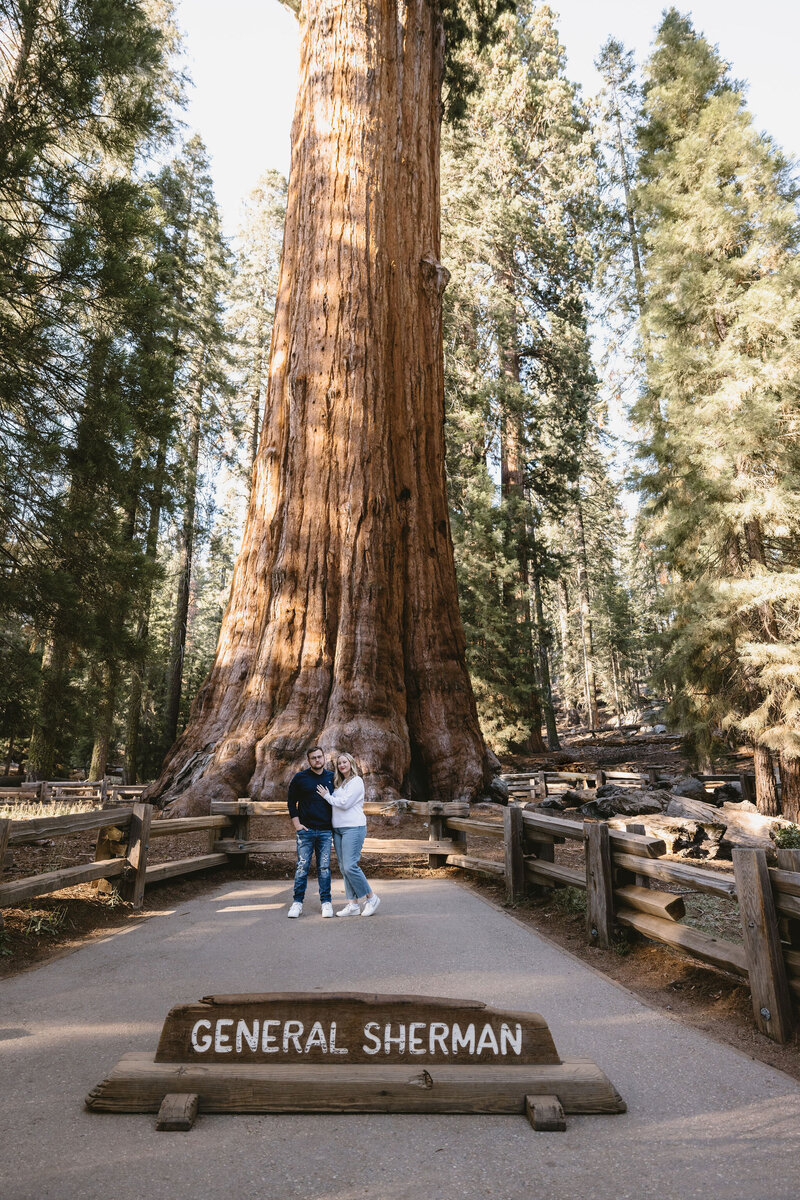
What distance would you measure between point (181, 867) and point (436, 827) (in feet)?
10.4

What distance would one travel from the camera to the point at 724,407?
13617 mm

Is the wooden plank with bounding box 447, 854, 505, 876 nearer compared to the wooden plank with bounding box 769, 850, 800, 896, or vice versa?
the wooden plank with bounding box 769, 850, 800, 896

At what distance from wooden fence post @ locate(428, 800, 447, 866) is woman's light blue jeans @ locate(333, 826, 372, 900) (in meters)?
2.17

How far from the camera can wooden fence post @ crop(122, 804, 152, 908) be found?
648 centimetres

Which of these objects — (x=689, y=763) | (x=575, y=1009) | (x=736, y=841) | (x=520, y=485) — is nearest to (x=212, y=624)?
(x=520, y=485)

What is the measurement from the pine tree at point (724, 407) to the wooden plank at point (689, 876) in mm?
8337

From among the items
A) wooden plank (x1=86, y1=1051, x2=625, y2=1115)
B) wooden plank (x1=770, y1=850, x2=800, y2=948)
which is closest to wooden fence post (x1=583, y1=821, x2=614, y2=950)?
wooden plank (x1=770, y1=850, x2=800, y2=948)

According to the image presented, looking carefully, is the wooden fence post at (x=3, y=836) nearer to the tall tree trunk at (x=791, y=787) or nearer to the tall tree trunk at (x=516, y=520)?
the tall tree trunk at (x=791, y=787)

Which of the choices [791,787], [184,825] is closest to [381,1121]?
[184,825]

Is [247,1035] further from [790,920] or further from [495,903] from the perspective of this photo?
[495,903]

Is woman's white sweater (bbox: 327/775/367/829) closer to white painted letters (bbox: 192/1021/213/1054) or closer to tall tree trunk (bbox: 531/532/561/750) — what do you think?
white painted letters (bbox: 192/1021/213/1054)

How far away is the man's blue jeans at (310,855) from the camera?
649cm

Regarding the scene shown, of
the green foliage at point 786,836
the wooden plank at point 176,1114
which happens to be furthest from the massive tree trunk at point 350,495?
the wooden plank at point 176,1114

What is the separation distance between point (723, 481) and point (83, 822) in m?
11.8
